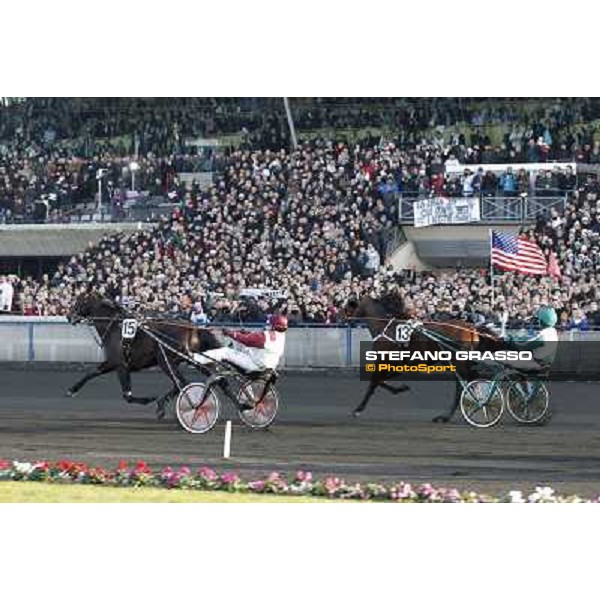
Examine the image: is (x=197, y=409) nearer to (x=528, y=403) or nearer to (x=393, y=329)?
(x=393, y=329)

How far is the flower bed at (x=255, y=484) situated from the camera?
455 inches

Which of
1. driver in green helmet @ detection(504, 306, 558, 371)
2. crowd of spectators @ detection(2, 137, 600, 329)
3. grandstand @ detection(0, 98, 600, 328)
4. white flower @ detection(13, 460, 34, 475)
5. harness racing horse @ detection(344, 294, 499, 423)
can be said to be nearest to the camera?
white flower @ detection(13, 460, 34, 475)

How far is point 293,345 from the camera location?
2541 cm

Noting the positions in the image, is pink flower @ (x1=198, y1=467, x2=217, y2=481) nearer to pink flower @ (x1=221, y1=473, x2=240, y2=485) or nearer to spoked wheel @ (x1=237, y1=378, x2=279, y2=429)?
pink flower @ (x1=221, y1=473, x2=240, y2=485)

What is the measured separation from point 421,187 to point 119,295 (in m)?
5.26

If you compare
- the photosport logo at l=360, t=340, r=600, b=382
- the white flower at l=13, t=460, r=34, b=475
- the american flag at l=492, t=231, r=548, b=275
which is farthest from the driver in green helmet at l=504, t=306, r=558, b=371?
the white flower at l=13, t=460, r=34, b=475

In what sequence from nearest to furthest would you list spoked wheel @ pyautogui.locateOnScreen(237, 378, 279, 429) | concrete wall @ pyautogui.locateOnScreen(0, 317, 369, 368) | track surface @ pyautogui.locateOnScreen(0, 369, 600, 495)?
track surface @ pyautogui.locateOnScreen(0, 369, 600, 495), spoked wheel @ pyautogui.locateOnScreen(237, 378, 279, 429), concrete wall @ pyautogui.locateOnScreen(0, 317, 369, 368)

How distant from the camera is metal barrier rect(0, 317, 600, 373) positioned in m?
23.8

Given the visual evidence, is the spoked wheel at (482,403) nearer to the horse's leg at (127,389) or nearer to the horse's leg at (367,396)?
the horse's leg at (367,396)

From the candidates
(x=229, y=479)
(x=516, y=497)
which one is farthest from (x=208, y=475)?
(x=516, y=497)

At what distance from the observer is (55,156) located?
26.8 meters

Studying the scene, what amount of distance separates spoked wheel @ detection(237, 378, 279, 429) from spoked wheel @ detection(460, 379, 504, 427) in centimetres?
235
